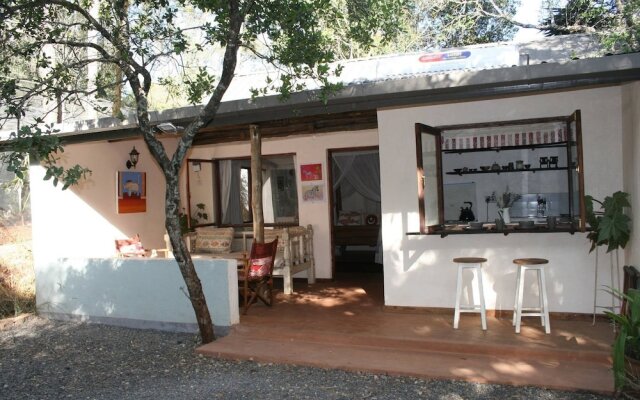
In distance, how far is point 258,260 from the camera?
5941mm

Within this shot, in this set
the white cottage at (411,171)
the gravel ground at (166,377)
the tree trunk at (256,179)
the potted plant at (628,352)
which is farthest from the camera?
the tree trunk at (256,179)

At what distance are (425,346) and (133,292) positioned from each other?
3.35 m

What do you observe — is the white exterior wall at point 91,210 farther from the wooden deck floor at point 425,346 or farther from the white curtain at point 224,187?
the wooden deck floor at point 425,346

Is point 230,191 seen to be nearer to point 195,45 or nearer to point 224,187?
point 224,187

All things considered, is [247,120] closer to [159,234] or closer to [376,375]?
[376,375]

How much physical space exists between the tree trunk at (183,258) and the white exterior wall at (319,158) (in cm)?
295

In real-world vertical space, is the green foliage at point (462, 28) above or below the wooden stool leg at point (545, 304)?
above

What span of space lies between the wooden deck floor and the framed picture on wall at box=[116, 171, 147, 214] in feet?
10.2

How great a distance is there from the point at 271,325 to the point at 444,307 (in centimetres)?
180

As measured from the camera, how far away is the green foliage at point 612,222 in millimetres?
4379

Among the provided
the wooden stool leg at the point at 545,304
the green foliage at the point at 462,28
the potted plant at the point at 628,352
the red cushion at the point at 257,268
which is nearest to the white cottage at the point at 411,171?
the wooden stool leg at the point at 545,304

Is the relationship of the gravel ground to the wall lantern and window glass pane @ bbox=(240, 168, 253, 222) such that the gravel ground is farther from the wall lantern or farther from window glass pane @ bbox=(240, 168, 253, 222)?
window glass pane @ bbox=(240, 168, 253, 222)

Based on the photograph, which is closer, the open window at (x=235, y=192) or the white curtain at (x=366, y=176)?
the open window at (x=235, y=192)

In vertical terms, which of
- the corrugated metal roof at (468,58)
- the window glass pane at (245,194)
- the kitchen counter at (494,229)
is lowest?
the kitchen counter at (494,229)
